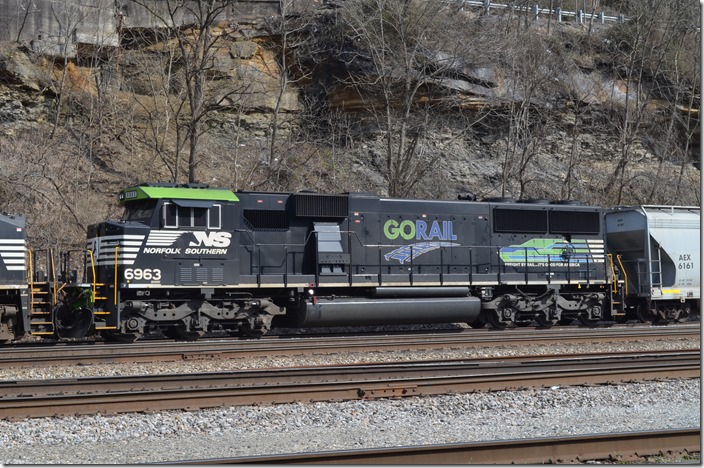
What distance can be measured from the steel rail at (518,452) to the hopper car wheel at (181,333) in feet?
33.8

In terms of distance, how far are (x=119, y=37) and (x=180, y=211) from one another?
18.4 m

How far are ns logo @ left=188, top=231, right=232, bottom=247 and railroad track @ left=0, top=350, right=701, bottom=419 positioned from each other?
5.96 metres

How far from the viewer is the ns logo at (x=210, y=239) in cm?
1591

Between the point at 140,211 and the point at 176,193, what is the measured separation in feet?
2.90

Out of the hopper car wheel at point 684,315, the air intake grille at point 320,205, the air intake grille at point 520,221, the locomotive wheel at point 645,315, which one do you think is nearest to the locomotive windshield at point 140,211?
the air intake grille at point 320,205

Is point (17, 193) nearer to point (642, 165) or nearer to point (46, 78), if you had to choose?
point (46, 78)

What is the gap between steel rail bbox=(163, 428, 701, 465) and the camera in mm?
6156

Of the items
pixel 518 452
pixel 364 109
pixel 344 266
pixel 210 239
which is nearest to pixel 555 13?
pixel 364 109

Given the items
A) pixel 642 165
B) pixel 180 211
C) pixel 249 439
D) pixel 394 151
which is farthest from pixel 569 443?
pixel 642 165

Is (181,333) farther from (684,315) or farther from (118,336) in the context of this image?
(684,315)

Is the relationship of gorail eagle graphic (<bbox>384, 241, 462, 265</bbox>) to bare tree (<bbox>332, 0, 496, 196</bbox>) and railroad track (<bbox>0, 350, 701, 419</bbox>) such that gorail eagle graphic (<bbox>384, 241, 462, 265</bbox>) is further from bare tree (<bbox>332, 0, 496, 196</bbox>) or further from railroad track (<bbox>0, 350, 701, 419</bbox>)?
bare tree (<bbox>332, 0, 496, 196</bbox>)

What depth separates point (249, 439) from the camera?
7637mm

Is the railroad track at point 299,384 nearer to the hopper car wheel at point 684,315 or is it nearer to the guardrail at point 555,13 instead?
the hopper car wheel at point 684,315

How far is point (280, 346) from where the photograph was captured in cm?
1455
